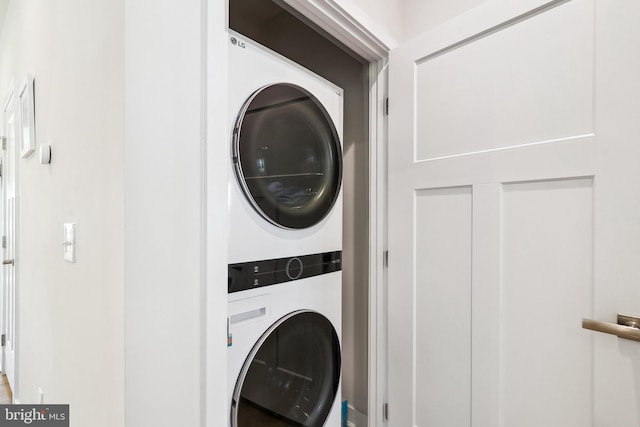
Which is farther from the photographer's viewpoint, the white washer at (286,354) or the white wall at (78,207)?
the white washer at (286,354)

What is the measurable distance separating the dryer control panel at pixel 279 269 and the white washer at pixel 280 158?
0.03 meters

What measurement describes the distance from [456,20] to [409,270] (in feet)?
3.41

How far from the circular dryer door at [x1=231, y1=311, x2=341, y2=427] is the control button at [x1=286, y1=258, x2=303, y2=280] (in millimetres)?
146

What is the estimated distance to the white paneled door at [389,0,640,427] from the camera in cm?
89

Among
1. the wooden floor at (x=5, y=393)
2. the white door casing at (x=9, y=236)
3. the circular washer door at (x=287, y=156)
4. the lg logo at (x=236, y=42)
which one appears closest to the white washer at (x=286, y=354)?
the circular washer door at (x=287, y=156)

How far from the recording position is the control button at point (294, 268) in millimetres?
1193

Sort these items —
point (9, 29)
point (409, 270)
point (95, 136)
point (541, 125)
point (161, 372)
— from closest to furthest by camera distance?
point (161, 372), point (95, 136), point (541, 125), point (409, 270), point (9, 29)

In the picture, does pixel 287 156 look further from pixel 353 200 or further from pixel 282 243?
pixel 353 200

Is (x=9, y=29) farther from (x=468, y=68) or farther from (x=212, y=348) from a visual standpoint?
(x=468, y=68)

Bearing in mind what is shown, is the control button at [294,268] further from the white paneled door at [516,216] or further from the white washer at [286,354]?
the white paneled door at [516,216]

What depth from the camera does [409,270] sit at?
1.39 m

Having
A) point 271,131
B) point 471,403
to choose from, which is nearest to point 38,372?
point 271,131

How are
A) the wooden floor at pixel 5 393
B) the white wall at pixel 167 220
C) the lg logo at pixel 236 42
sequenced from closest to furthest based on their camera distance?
the white wall at pixel 167 220, the lg logo at pixel 236 42, the wooden floor at pixel 5 393

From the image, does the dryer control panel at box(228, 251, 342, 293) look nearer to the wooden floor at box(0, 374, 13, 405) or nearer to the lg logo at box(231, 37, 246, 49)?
the lg logo at box(231, 37, 246, 49)
